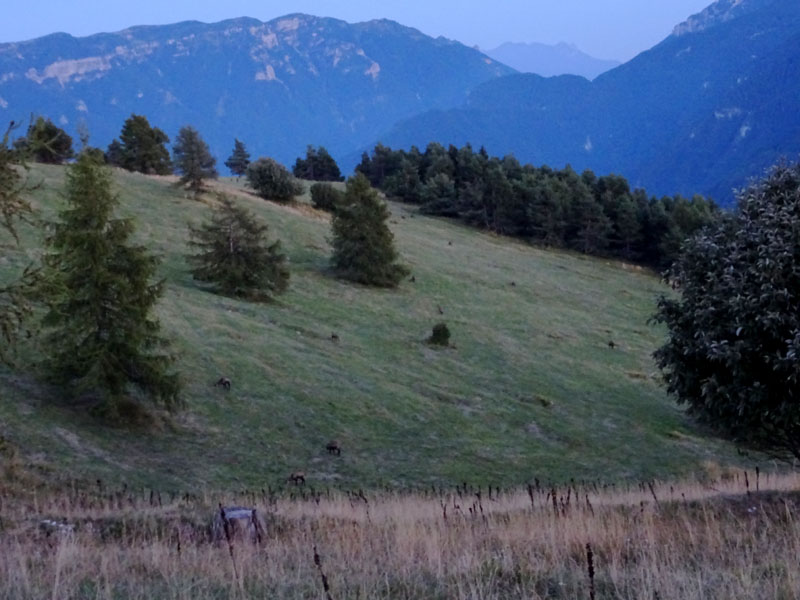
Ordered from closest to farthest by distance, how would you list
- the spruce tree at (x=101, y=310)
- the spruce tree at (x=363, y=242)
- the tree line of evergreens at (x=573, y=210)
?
the spruce tree at (x=101, y=310), the spruce tree at (x=363, y=242), the tree line of evergreens at (x=573, y=210)

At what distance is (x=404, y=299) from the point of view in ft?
129

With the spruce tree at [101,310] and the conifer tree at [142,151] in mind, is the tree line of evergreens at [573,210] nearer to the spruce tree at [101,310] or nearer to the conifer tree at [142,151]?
the conifer tree at [142,151]

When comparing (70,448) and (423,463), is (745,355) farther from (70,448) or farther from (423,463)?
(70,448)

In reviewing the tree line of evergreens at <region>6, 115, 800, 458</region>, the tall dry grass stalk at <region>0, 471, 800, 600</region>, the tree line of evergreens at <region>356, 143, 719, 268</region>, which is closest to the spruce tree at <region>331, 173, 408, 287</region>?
the tree line of evergreens at <region>6, 115, 800, 458</region>

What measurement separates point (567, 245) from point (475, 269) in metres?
25.2

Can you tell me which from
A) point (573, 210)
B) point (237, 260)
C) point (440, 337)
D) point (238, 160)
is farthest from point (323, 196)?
point (238, 160)

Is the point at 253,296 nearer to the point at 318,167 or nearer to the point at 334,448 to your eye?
the point at 334,448

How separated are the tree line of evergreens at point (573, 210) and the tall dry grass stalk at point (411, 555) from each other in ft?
201

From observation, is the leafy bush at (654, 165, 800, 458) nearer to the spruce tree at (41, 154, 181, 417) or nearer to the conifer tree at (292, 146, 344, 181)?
the spruce tree at (41, 154, 181, 417)

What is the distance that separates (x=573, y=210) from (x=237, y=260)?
46.4m

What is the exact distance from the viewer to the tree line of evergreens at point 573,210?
71.6 m

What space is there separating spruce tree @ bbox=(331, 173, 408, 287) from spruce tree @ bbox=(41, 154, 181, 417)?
22.5 metres

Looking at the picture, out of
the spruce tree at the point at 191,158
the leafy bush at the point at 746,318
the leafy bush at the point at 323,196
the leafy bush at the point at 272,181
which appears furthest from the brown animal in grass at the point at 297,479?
the leafy bush at the point at 323,196

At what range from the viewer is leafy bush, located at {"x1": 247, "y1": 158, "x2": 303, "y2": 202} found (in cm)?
5941
